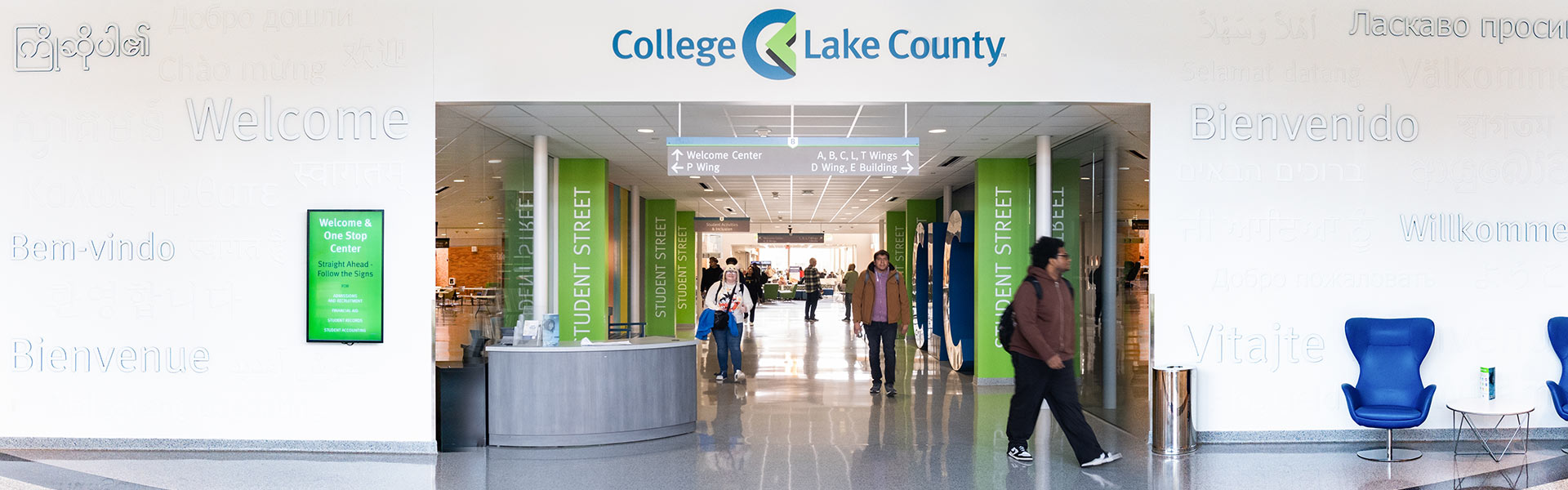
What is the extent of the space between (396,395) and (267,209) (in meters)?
1.39

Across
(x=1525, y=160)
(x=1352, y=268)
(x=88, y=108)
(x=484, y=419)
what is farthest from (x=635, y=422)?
(x=1525, y=160)

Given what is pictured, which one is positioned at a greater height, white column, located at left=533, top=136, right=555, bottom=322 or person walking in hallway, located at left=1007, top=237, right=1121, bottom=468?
white column, located at left=533, top=136, right=555, bottom=322

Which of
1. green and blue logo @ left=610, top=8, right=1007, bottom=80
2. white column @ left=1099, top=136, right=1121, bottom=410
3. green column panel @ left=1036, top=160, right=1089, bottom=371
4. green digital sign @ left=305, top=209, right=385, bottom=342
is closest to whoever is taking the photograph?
green digital sign @ left=305, top=209, right=385, bottom=342

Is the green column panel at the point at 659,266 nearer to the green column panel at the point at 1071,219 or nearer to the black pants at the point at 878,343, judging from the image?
the black pants at the point at 878,343

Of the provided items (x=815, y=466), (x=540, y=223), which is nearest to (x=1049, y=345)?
(x=815, y=466)

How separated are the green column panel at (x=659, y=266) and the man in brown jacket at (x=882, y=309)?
6980 mm

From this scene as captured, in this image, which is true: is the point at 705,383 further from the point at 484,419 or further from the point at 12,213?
the point at 12,213

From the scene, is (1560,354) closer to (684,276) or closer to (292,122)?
(292,122)

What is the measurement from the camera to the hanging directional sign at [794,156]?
596 centimetres

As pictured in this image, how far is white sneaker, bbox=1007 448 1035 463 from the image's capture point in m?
5.78

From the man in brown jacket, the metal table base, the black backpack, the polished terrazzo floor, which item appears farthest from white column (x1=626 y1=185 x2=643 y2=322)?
the metal table base

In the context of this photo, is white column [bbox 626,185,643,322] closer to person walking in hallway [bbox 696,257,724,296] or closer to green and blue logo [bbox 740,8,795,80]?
person walking in hallway [bbox 696,257,724,296]

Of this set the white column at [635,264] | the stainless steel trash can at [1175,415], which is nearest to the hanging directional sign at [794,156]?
the stainless steel trash can at [1175,415]

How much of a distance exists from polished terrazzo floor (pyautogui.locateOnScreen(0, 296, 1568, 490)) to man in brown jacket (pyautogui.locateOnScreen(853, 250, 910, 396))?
144 centimetres
